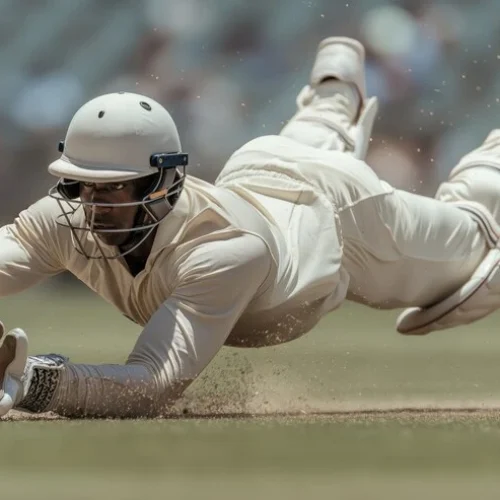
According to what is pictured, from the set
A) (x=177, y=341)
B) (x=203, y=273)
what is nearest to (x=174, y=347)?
(x=177, y=341)

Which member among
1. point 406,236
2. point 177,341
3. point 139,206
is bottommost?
point 406,236

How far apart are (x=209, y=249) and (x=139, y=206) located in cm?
16

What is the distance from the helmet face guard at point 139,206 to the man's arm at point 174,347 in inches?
4.2

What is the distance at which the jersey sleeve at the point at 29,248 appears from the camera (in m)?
2.93

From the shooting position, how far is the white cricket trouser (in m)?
3.31

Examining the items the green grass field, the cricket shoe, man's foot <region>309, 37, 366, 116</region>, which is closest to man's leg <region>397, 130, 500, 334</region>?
the green grass field

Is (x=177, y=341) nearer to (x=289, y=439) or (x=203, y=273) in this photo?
(x=203, y=273)

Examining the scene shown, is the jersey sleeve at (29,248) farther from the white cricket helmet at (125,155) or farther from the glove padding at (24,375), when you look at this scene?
the glove padding at (24,375)

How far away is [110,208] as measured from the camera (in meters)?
2.70

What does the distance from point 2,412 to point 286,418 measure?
0.62 meters

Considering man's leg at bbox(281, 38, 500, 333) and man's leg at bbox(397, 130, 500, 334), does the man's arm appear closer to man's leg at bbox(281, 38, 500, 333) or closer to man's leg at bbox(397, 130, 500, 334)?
man's leg at bbox(281, 38, 500, 333)

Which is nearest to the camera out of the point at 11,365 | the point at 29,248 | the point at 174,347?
the point at 11,365

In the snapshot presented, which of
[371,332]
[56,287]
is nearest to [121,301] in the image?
[371,332]

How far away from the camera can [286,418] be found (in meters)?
2.79
